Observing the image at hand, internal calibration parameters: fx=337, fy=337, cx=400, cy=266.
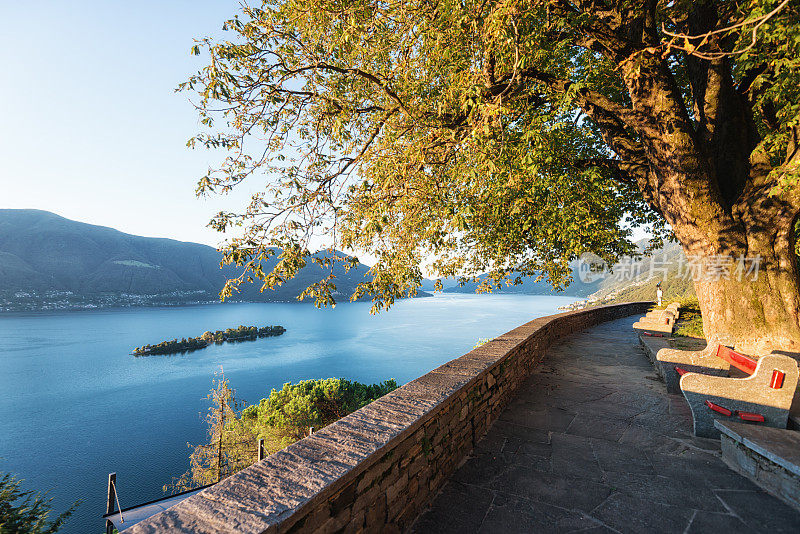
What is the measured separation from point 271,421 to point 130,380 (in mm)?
53839

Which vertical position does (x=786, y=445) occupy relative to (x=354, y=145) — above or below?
below

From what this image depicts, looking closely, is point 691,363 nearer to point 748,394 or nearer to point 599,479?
point 748,394

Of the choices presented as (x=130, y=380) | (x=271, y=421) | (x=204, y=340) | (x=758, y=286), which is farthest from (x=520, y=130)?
(x=204, y=340)

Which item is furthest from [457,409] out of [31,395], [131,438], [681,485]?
[31,395]

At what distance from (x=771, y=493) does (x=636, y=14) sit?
22.4ft

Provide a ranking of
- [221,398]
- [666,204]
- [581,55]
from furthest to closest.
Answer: [221,398] < [581,55] < [666,204]

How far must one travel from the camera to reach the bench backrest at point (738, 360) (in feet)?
13.1

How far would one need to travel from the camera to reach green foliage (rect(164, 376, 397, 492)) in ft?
102

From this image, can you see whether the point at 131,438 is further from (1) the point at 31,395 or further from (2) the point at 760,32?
(2) the point at 760,32

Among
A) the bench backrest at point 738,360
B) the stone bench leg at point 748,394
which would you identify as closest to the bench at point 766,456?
the stone bench leg at point 748,394

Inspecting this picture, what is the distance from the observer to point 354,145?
7.05 m

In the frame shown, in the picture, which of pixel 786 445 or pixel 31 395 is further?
pixel 31 395

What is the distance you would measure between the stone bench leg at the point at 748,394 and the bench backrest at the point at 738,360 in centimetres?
56

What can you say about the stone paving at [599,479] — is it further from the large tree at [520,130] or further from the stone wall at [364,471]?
the large tree at [520,130]
